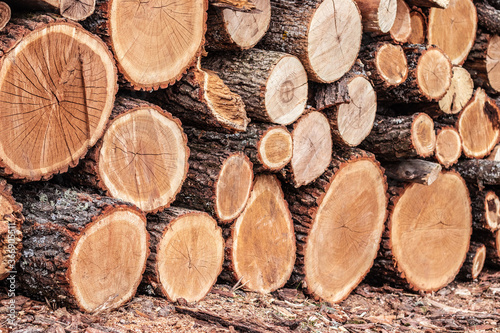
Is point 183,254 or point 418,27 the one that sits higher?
point 418,27

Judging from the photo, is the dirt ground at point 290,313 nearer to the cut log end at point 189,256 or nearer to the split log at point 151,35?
the cut log end at point 189,256

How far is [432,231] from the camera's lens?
4.94m

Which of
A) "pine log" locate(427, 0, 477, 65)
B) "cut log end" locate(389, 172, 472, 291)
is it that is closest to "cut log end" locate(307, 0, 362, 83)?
"pine log" locate(427, 0, 477, 65)

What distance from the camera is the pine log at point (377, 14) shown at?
3939 mm

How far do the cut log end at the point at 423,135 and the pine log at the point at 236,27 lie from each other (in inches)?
56.4

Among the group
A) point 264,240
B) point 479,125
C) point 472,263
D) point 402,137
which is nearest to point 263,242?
point 264,240

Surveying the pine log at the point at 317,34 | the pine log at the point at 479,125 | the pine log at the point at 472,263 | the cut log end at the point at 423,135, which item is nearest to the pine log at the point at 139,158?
the pine log at the point at 317,34

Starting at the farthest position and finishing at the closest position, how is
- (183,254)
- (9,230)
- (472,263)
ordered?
(472,263) < (183,254) < (9,230)

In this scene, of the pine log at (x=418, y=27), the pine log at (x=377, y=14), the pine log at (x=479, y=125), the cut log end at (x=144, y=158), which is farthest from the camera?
the pine log at (x=479, y=125)

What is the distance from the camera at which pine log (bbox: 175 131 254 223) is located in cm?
328

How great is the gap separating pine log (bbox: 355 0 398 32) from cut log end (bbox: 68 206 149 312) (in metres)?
2.26

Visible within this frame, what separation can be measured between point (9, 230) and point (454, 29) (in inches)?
164

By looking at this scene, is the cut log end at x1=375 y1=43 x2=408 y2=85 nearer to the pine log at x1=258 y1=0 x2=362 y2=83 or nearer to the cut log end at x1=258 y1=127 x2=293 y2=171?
the pine log at x1=258 y1=0 x2=362 y2=83

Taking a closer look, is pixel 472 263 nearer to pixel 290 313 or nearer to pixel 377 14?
pixel 290 313
